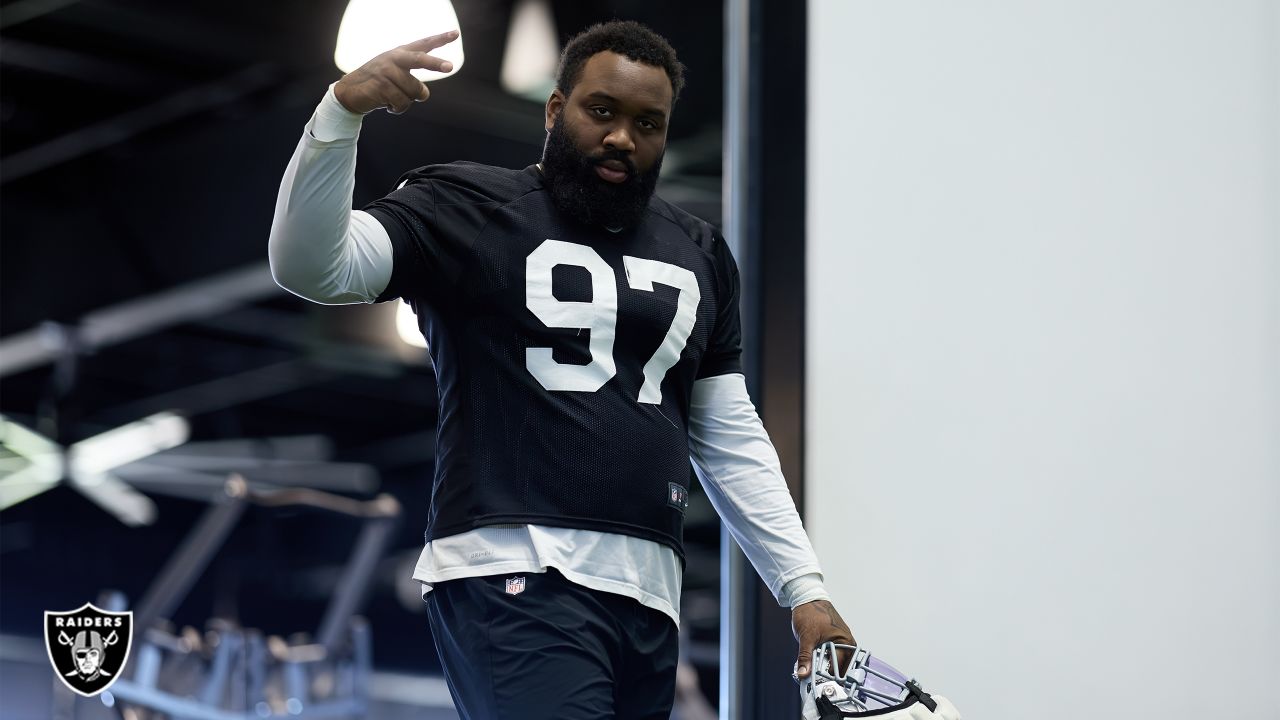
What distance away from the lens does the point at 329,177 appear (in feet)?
3.77

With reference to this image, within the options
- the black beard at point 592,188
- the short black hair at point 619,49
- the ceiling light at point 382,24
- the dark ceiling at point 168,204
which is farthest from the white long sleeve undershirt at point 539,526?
the dark ceiling at point 168,204

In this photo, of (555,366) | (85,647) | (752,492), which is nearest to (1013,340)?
(752,492)

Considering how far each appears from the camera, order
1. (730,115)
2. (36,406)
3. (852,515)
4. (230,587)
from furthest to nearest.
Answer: (230,587)
(36,406)
(730,115)
(852,515)

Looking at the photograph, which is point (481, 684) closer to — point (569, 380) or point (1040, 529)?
point (569, 380)

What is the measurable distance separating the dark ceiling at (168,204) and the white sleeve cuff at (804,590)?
290 centimetres

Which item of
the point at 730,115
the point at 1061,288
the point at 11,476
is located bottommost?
the point at 11,476

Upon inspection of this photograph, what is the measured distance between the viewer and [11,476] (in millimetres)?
5402

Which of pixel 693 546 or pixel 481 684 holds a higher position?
pixel 481 684

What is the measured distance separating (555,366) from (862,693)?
1.70 ft

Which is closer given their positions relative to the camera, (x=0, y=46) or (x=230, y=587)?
(x=0, y=46)

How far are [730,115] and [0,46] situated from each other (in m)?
4.00

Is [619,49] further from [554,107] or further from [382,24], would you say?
[382,24]

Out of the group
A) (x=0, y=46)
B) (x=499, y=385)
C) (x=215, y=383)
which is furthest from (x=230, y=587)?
(x=499, y=385)

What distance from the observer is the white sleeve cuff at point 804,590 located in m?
1.49
